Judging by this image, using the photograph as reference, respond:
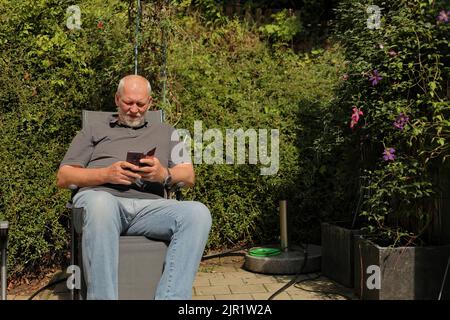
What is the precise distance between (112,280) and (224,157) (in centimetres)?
194

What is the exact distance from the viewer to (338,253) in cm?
339

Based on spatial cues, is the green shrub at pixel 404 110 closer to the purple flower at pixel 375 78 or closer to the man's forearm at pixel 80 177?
the purple flower at pixel 375 78

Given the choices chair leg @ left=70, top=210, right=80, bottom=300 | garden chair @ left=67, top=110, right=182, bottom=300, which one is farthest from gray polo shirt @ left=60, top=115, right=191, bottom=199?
garden chair @ left=67, top=110, right=182, bottom=300

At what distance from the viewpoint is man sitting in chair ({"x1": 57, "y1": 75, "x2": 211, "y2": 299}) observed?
2293 millimetres

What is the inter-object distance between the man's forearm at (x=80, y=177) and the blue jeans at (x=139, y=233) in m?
0.08

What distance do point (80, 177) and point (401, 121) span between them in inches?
66.0

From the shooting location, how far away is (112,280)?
2260 millimetres

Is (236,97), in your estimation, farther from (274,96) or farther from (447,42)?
(447,42)

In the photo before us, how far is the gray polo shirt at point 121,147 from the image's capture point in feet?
8.98

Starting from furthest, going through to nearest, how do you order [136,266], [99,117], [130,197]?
[99,117]
[130,197]
[136,266]

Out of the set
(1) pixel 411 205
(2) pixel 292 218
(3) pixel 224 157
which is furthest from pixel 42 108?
(1) pixel 411 205

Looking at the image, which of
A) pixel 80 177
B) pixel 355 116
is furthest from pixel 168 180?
pixel 355 116
